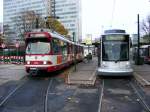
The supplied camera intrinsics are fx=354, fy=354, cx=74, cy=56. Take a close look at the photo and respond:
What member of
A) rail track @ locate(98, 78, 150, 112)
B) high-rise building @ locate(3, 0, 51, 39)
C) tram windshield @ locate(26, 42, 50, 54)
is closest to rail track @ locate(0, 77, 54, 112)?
rail track @ locate(98, 78, 150, 112)

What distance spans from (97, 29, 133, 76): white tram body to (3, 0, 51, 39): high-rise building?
56194 millimetres

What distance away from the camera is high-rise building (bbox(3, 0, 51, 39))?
84.8 metres

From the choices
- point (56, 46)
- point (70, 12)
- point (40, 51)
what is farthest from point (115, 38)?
point (70, 12)

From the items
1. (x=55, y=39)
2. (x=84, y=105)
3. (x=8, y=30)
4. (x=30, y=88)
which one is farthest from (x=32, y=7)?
(x=84, y=105)

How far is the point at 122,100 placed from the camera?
14.1 meters

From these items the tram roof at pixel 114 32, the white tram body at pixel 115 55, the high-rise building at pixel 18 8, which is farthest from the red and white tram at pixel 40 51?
the high-rise building at pixel 18 8

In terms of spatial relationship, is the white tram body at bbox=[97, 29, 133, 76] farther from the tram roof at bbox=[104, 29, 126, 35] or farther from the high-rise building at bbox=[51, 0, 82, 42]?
the high-rise building at bbox=[51, 0, 82, 42]

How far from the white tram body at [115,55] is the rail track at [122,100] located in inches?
142

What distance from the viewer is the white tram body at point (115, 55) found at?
879 inches

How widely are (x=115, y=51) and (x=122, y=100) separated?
8.91 metres

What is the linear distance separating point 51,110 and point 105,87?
6871 mm

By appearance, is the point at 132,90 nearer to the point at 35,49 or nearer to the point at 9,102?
the point at 9,102

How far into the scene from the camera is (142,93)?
16.3 m

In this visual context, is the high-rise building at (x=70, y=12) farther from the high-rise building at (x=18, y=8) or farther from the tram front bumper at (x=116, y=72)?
the tram front bumper at (x=116, y=72)
